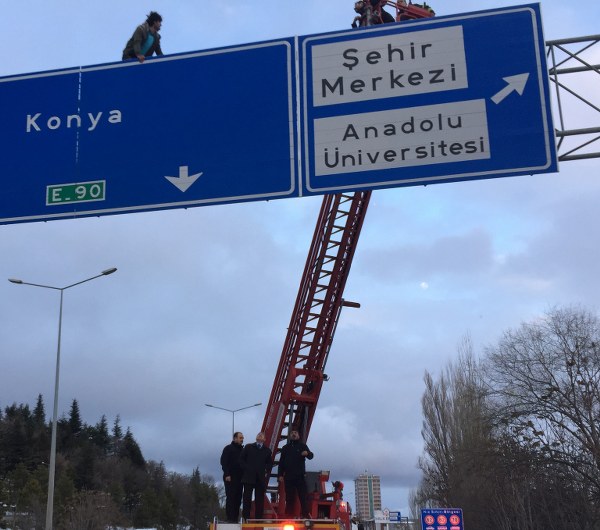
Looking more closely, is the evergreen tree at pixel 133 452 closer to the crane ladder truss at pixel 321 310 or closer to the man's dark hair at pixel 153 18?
the crane ladder truss at pixel 321 310

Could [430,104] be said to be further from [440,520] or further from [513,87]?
[440,520]

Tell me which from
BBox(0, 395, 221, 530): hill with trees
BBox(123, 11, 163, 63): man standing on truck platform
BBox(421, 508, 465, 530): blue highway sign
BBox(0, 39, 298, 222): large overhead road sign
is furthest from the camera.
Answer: BBox(0, 395, 221, 530): hill with trees

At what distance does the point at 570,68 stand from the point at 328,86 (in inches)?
91.1

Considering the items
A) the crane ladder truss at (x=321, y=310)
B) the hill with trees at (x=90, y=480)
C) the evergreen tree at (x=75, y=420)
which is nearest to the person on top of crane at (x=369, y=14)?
the crane ladder truss at (x=321, y=310)

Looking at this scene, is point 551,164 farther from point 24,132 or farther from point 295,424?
point 295,424

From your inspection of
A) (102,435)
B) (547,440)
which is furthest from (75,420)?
(547,440)

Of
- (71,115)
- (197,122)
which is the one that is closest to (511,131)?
(197,122)

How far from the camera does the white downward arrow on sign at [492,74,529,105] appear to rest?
725 cm

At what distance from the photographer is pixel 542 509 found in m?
37.9

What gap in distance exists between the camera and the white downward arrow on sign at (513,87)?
23.8 feet

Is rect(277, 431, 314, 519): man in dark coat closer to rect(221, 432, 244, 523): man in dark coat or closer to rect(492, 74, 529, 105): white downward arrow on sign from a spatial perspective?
rect(221, 432, 244, 523): man in dark coat

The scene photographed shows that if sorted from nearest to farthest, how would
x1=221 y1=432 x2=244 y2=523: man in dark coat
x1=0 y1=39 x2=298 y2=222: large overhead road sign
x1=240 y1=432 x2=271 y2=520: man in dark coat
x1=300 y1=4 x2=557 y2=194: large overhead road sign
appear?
1. x1=300 y1=4 x2=557 y2=194: large overhead road sign
2. x1=0 y1=39 x2=298 y2=222: large overhead road sign
3. x1=240 y1=432 x2=271 y2=520: man in dark coat
4. x1=221 y1=432 x2=244 y2=523: man in dark coat

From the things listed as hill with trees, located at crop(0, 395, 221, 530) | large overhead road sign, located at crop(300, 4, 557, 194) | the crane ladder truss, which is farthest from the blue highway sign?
hill with trees, located at crop(0, 395, 221, 530)

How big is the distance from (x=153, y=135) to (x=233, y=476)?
22.6 feet
